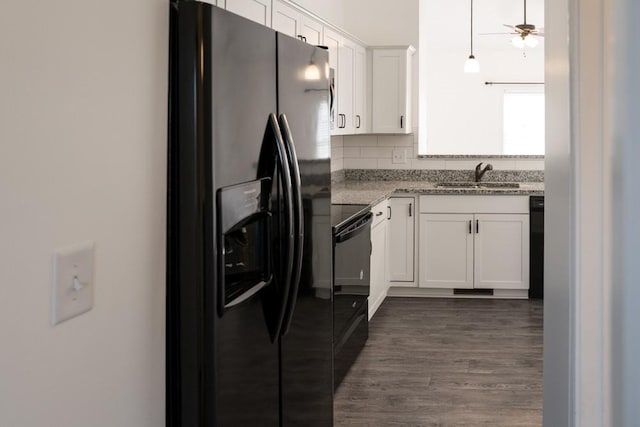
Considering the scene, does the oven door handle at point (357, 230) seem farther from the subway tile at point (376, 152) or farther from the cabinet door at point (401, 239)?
the subway tile at point (376, 152)

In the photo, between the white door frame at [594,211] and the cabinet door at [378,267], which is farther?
the cabinet door at [378,267]

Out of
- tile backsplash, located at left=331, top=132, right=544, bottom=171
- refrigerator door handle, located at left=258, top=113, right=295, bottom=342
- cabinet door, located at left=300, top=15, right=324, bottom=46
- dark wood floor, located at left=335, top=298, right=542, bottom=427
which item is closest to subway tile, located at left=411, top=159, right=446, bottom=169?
tile backsplash, located at left=331, top=132, right=544, bottom=171

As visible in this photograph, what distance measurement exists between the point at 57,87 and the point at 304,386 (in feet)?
5.04

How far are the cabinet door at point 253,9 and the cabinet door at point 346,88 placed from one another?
74.3 inches

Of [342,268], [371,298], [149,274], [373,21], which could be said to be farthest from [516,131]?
[149,274]

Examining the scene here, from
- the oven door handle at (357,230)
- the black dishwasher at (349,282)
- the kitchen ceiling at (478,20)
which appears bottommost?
the black dishwasher at (349,282)

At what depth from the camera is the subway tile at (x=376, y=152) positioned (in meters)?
6.82

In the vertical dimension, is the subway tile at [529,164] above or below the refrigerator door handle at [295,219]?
above

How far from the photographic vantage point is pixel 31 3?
47.1 inches

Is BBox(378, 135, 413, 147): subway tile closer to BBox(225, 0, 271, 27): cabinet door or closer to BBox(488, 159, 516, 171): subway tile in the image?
BBox(488, 159, 516, 171): subway tile

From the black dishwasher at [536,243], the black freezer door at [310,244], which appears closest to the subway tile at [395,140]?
the black dishwasher at [536,243]

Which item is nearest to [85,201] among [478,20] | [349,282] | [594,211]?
[594,211]

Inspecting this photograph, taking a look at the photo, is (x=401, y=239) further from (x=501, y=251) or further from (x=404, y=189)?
(x=501, y=251)

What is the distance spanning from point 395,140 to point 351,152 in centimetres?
40
